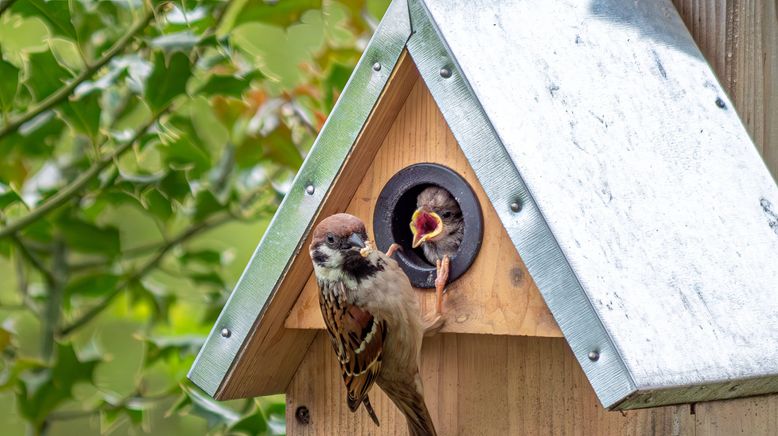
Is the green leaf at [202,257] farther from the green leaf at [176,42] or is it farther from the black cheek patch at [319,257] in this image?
the black cheek patch at [319,257]

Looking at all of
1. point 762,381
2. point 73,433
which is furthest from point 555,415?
Result: point 73,433

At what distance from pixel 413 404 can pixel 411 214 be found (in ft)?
1.27

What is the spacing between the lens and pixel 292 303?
8.23 ft

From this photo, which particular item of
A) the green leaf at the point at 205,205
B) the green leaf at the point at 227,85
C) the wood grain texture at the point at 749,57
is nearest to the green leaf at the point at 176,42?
the green leaf at the point at 227,85

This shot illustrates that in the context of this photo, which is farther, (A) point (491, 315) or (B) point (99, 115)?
(B) point (99, 115)

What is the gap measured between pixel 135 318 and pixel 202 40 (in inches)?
54.3

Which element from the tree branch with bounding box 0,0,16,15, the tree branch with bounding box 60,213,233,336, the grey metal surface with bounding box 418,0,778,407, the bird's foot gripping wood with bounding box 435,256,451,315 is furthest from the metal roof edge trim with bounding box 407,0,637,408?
the tree branch with bounding box 60,213,233,336

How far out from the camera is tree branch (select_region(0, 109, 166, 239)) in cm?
275

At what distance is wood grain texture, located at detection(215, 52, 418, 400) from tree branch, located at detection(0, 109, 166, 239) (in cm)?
65

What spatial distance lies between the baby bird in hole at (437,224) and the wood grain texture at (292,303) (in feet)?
0.47

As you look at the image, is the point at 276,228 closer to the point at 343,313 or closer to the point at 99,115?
the point at 343,313

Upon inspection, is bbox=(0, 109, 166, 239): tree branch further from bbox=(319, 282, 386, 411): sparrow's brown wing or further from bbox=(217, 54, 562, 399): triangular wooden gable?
bbox=(319, 282, 386, 411): sparrow's brown wing

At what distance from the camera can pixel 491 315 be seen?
2.20 metres

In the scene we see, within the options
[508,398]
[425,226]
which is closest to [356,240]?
[425,226]
